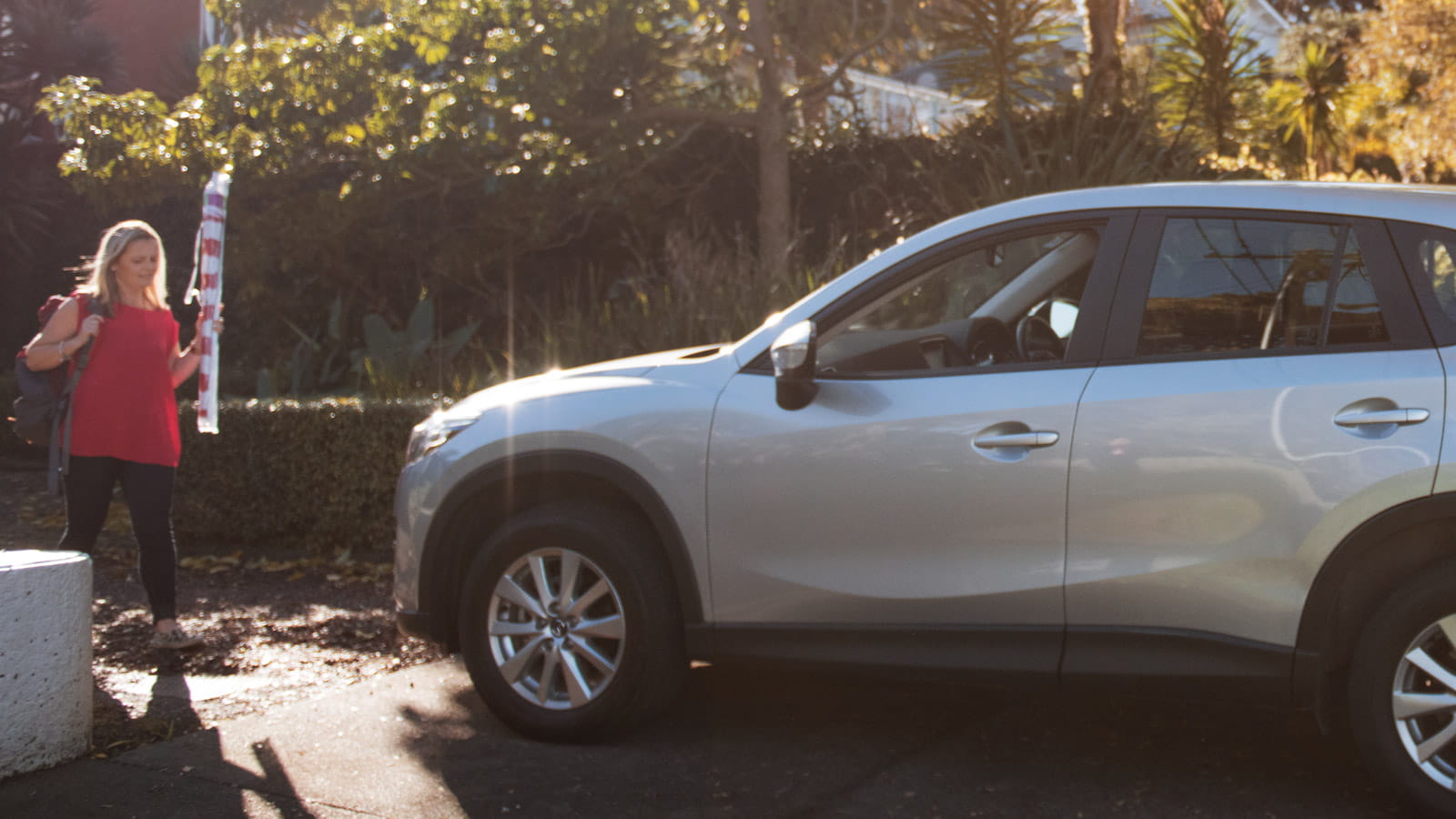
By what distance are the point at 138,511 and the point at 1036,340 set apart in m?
3.58

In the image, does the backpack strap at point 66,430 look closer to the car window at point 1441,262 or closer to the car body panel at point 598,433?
the car body panel at point 598,433

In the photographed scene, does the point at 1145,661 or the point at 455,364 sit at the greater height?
the point at 455,364

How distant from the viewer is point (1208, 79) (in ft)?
37.8

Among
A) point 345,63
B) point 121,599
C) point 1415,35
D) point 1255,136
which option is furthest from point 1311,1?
point 121,599

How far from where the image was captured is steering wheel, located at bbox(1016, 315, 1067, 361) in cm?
446

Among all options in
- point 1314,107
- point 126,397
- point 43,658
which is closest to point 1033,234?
point 43,658

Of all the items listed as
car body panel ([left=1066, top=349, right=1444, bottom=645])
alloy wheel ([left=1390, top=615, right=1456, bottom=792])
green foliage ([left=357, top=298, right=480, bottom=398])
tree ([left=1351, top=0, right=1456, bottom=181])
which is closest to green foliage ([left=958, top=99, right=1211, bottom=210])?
green foliage ([left=357, top=298, right=480, bottom=398])

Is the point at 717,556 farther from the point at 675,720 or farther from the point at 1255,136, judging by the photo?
the point at 1255,136

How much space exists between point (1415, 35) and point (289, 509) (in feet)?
45.0

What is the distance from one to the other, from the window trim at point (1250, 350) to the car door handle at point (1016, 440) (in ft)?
0.90

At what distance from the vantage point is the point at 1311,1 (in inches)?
1585

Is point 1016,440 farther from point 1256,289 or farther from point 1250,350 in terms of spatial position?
point 1256,289

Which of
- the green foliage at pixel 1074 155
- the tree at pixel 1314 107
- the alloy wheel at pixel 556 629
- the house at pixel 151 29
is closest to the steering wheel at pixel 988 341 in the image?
the alloy wheel at pixel 556 629

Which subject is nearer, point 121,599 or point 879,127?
point 121,599
